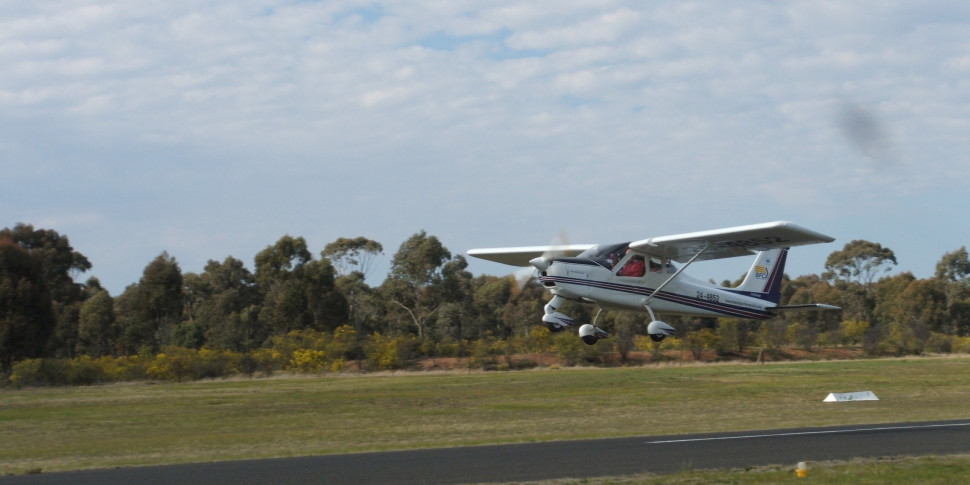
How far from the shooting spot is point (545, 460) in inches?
765

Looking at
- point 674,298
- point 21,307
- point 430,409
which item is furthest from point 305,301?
point 674,298

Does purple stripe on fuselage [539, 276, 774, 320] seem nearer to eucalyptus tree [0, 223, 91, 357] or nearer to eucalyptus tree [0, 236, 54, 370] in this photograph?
eucalyptus tree [0, 236, 54, 370]

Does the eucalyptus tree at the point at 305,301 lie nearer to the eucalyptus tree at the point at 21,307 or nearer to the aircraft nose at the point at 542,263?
the eucalyptus tree at the point at 21,307

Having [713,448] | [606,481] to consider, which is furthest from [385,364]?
[606,481]

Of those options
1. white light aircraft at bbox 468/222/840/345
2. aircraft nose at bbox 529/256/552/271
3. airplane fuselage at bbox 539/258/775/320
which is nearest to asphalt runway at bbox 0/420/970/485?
white light aircraft at bbox 468/222/840/345

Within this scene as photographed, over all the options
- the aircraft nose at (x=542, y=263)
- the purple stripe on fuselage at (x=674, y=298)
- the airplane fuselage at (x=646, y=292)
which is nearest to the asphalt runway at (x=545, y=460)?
the airplane fuselage at (x=646, y=292)

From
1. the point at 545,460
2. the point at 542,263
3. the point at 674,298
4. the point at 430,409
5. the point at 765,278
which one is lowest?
the point at 430,409

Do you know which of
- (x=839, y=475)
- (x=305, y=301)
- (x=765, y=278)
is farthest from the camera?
(x=305, y=301)

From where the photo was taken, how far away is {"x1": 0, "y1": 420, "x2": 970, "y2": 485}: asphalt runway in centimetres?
1748

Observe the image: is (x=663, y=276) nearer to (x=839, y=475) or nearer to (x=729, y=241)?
(x=729, y=241)

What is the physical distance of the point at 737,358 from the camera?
2371 inches

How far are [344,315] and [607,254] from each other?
161 ft

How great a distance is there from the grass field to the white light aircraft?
370 cm

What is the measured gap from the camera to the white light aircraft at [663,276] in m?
22.7
